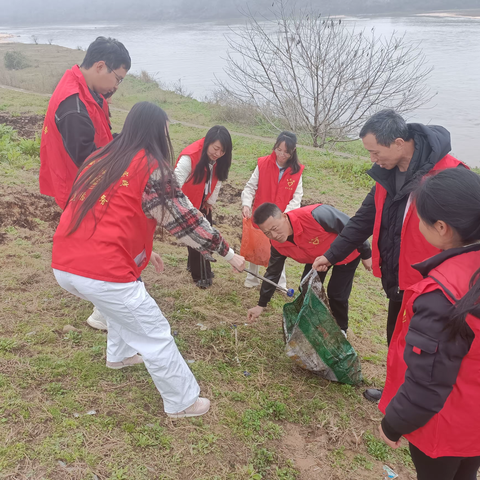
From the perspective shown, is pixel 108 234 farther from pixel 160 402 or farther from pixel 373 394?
pixel 373 394

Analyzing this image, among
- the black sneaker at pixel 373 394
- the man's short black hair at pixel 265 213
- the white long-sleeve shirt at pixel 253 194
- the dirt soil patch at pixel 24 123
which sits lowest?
the black sneaker at pixel 373 394

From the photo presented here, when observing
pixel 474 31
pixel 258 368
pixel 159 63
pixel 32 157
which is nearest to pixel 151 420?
pixel 258 368

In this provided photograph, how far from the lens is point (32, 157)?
731 cm

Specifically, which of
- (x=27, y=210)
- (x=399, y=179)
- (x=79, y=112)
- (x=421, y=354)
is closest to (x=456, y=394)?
(x=421, y=354)

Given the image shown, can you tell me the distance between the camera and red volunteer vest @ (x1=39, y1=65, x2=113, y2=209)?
2.67 meters

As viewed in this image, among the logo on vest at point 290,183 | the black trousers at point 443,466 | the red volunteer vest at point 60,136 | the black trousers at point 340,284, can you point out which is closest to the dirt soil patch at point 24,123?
the logo on vest at point 290,183

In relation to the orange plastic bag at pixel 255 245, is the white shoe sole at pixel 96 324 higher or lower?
lower

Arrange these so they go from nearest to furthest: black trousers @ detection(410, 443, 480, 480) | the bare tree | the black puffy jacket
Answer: black trousers @ detection(410, 443, 480, 480) < the black puffy jacket < the bare tree

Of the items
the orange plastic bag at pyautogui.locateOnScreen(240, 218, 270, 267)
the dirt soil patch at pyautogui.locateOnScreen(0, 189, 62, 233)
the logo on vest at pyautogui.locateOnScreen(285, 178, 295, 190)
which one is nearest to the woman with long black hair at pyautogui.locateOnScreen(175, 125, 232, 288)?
the orange plastic bag at pyautogui.locateOnScreen(240, 218, 270, 267)

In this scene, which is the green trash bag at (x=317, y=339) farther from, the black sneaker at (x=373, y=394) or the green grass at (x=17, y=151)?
the green grass at (x=17, y=151)

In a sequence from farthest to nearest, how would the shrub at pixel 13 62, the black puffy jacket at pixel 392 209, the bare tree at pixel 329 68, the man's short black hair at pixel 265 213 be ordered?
the shrub at pixel 13 62 → the bare tree at pixel 329 68 → the man's short black hair at pixel 265 213 → the black puffy jacket at pixel 392 209

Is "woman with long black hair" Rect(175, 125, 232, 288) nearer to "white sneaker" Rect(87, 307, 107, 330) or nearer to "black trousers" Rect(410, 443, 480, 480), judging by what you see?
"white sneaker" Rect(87, 307, 107, 330)

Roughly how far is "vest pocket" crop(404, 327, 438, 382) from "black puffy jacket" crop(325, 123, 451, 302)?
1.17 meters

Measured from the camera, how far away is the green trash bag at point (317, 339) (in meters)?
2.72
